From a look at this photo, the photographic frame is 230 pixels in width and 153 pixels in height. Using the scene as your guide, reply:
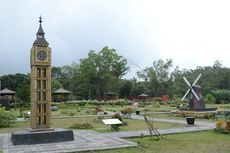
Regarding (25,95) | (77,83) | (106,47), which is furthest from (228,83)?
(25,95)

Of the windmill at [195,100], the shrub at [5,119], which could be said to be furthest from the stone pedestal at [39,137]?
the windmill at [195,100]

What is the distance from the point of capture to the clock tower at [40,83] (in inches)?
472

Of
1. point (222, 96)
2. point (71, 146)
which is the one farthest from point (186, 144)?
point (222, 96)

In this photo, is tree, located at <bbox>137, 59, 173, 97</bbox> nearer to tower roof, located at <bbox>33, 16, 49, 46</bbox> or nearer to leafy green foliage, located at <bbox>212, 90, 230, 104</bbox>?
leafy green foliage, located at <bbox>212, 90, 230, 104</bbox>

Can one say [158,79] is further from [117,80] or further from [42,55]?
[42,55]

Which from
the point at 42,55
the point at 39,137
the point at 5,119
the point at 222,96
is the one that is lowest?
the point at 39,137

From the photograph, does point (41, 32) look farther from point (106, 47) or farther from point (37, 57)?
point (106, 47)

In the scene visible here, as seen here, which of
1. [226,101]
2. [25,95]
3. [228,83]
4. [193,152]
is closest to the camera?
[193,152]

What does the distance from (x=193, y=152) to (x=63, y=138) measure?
4956 mm

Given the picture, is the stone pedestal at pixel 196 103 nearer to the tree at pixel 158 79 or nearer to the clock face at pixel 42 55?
the clock face at pixel 42 55

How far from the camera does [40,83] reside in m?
12.2

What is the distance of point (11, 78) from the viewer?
6825 cm

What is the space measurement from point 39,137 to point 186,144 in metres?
5.54

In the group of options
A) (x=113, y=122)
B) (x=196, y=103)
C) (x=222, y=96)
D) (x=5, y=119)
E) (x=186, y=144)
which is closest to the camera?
(x=186, y=144)
